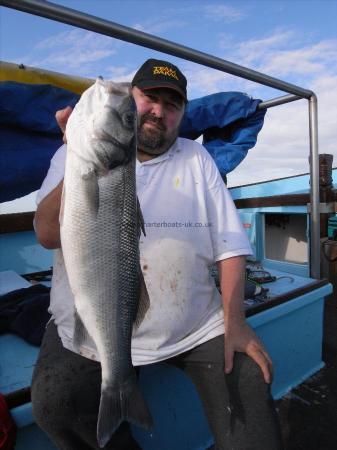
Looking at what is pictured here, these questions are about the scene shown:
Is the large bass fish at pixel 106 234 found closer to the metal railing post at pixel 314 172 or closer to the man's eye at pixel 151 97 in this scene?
the man's eye at pixel 151 97

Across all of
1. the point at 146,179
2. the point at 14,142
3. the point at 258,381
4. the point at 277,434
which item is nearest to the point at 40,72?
the point at 14,142

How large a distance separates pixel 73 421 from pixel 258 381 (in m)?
1.03

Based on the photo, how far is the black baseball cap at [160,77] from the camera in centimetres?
233

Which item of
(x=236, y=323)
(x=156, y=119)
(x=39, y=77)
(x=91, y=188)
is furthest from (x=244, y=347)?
(x=39, y=77)

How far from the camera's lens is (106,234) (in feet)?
5.22

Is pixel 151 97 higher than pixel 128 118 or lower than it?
higher

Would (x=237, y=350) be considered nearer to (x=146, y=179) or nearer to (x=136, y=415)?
(x=136, y=415)

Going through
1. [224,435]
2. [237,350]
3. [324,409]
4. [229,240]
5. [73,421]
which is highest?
[229,240]

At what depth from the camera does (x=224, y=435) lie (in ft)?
6.44

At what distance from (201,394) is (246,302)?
127 cm

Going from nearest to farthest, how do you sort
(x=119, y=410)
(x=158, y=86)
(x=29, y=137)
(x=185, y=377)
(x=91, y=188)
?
(x=91, y=188), (x=119, y=410), (x=158, y=86), (x=185, y=377), (x=29, y=137)

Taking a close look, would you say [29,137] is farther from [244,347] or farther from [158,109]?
[244,347]

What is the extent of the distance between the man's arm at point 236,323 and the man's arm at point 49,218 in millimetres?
1081

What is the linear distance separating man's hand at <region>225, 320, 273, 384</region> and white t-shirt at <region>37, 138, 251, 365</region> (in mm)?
106
